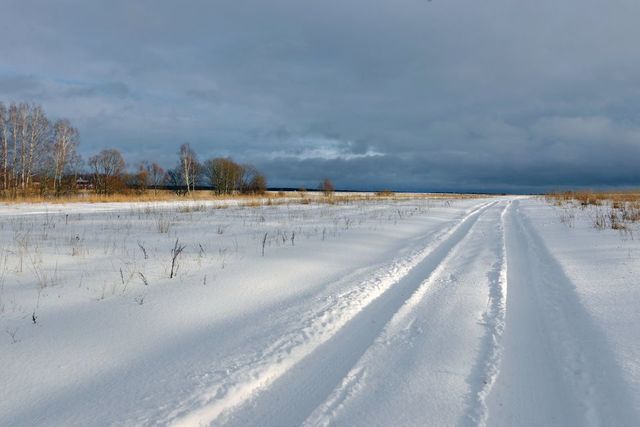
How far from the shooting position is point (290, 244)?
832 cm

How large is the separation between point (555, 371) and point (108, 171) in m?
63.2

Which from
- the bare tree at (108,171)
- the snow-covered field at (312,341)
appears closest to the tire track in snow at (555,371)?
the snow-covered field at (312,341)

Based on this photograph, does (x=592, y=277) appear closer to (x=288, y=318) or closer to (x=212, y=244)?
(x=288, y=318)

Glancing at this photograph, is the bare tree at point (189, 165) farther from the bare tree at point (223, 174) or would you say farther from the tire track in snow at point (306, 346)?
the tire track in snow at point (306, 346)

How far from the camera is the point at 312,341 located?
316 cm

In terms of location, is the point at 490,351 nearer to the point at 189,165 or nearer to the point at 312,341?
the point at 312,341

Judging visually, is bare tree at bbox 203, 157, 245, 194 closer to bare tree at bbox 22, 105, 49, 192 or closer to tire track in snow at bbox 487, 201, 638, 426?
bare tree at bbox 22, 105, 49, 192

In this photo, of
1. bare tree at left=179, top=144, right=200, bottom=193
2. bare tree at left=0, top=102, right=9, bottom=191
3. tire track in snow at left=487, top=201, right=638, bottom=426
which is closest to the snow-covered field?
tire track in snow at left=487, top=201, right=638, bottom=426

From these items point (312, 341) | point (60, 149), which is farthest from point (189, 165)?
point (312, 341)

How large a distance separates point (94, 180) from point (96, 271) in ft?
190

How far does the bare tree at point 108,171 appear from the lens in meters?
53.4

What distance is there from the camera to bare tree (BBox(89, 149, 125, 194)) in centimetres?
5341

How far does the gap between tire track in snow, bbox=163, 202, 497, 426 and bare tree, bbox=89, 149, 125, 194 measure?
191 ft

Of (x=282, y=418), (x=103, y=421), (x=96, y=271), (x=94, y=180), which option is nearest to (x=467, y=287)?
(x=282, y=418)
